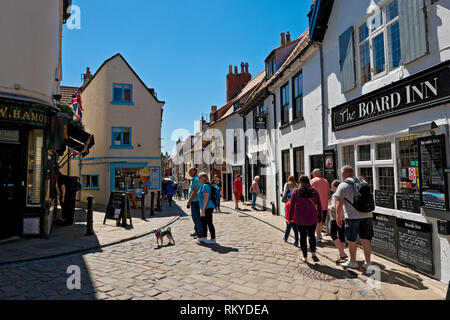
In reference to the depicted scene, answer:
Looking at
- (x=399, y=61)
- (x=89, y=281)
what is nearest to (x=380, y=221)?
(x=399, y=61)

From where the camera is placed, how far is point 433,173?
4812 millimetres

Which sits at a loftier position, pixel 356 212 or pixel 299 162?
pixel 299 162

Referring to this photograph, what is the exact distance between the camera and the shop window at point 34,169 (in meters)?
7.98

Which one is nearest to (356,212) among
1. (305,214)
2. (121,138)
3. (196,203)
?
(305,214)

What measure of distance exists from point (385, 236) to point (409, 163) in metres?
1.65

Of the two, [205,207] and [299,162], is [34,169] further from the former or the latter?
[299,162]

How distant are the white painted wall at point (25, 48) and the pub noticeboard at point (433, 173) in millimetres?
9273

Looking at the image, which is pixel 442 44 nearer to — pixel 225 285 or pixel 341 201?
pixel 341 201

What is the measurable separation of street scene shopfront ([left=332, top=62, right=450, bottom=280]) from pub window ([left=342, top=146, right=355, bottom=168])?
0.27 m

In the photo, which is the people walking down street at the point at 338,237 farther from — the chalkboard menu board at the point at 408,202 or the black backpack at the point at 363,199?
the chalkboard menu board at the point at 408,202

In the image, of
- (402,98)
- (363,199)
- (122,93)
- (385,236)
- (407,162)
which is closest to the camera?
(363,199)

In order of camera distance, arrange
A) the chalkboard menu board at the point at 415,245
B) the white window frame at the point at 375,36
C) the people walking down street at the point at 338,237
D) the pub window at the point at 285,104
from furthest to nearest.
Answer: the pub window at the point at 285,104
the white window frame at the point at 375,36
the people walking down street at the point at 338,237
the chalkboard menu board at the point at 415,245

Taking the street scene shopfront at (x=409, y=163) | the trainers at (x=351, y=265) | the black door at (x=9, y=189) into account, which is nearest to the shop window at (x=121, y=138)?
the black door at (x=9, y=189)

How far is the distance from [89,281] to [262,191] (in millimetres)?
12254
